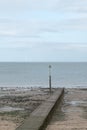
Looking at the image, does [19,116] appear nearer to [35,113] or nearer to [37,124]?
[35,113]

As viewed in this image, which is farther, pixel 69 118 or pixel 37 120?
pixel 69 118

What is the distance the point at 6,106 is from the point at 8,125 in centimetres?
788

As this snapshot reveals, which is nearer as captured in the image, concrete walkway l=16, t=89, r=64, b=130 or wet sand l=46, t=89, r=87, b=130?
concrete walkway l=16, t=89, r=64, b=130

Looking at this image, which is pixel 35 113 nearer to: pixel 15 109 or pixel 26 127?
pixel 26 127

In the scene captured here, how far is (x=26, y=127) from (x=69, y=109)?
29.3 feet

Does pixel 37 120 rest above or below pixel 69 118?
above

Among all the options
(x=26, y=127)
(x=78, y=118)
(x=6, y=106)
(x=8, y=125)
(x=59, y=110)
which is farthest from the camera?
(x=6, y=106)

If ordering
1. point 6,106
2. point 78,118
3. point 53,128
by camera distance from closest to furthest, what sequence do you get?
point 53,128, point 78,118, point 6,106

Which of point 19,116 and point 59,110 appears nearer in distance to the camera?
point 19,116

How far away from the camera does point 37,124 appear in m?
15.4

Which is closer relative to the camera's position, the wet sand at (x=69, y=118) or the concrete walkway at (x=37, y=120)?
the concrete walkway at (x=37, y=120)

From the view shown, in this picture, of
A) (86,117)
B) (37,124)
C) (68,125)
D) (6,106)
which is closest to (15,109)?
(6,106)

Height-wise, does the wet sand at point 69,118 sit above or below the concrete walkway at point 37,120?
below

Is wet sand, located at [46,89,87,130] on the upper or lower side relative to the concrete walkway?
lower
